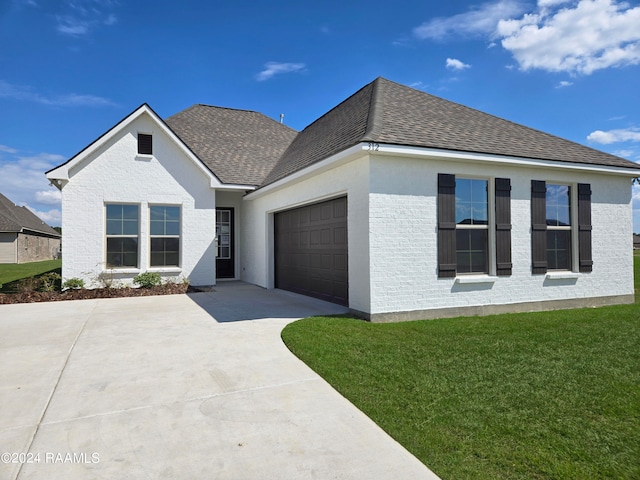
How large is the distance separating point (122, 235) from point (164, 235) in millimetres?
1239

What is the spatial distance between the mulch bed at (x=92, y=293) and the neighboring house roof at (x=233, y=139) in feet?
12.9

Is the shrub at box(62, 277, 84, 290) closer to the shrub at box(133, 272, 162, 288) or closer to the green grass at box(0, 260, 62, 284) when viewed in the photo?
the shrub at box(133, 272, 162, 288)

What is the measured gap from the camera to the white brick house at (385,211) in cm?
764

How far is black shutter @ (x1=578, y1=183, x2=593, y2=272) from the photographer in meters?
9.48

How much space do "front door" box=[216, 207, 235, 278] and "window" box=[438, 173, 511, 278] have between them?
946cm

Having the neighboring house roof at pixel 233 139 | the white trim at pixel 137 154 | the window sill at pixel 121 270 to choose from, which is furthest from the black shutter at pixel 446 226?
the window sill at pixel 121 270

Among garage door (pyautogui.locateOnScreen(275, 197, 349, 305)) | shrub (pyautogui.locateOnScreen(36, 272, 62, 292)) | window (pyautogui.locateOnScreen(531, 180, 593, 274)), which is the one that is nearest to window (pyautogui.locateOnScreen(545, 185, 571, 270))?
window (pyautogui.locateOnScreen(531, 180, 593, 274))

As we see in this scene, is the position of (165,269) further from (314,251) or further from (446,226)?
(446,226)

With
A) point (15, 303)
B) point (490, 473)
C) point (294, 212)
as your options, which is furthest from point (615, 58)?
point (15, 303)

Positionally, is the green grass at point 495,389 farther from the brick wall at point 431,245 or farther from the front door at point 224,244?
the front door at point 224,244

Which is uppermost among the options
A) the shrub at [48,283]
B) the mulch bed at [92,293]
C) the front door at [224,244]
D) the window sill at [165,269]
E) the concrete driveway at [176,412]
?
the front door at [224,244]

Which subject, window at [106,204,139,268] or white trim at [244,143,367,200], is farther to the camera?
window at [106,204,139,268]

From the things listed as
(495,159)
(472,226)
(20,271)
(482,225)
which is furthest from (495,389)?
(20,271)

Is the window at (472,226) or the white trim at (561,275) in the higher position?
the window at (472,226)
